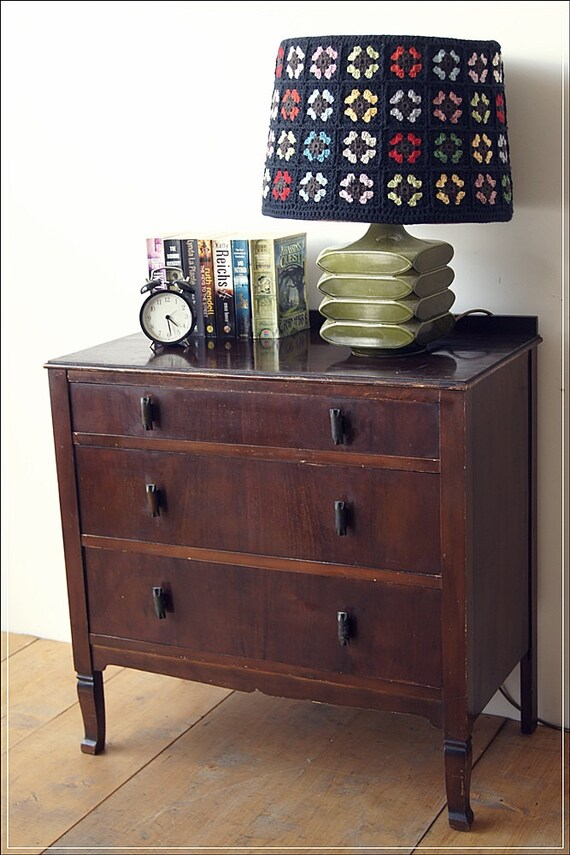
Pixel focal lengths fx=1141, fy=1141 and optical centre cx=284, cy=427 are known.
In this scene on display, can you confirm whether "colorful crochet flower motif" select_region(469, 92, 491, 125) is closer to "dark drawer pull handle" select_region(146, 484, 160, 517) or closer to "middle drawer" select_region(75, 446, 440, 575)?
"middle drawer" select_region(75, 446, 440, 575)

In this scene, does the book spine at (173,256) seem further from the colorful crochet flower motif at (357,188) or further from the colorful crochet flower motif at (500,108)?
the colorful crochet flower motif at (500,108)

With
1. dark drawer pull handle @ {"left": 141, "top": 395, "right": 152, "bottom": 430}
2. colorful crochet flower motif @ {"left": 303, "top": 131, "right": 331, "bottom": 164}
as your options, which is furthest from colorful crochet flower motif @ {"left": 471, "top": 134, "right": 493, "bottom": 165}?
dark drawer pull handle @ {"left": 141, "top": 395, "right": 152, "bottom": 430}

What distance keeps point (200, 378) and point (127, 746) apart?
2.52ft

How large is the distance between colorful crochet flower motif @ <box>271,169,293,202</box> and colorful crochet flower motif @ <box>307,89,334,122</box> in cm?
10

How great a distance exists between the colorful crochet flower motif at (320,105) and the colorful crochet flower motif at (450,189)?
201 millimetres

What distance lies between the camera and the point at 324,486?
1824mm

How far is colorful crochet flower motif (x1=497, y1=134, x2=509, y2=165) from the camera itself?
6.02 ft

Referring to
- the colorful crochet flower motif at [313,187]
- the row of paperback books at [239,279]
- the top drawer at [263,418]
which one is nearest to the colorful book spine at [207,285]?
the row of paperback books at [239,279]

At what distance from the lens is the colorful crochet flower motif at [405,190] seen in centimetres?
173

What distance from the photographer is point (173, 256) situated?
2.11 metres

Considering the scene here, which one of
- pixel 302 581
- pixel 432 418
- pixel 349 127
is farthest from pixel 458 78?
pixel 302 581

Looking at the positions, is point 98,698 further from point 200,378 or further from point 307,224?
point 307,224

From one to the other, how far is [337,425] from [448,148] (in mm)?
457

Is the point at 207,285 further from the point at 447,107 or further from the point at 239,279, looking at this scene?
the point at 447,107
